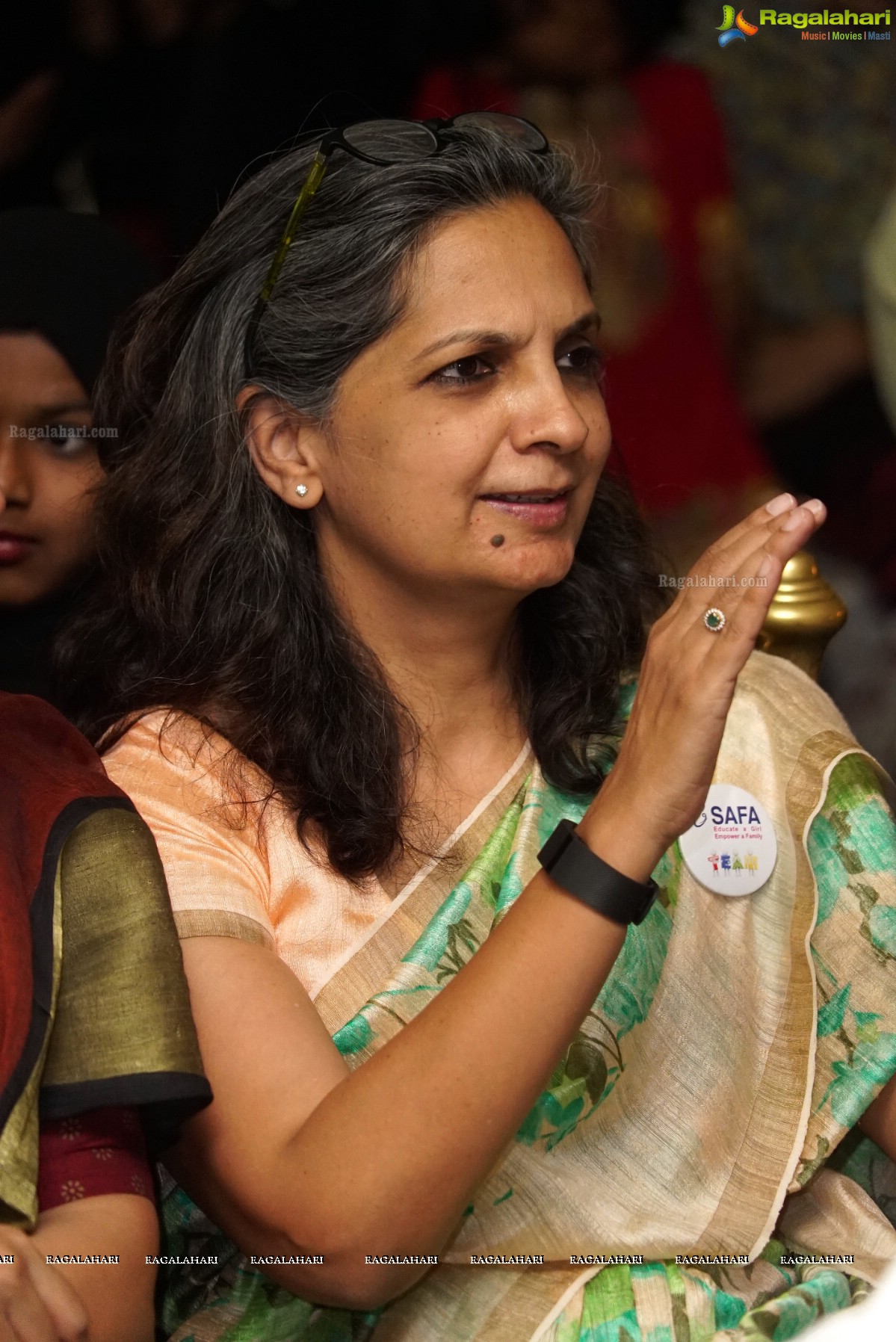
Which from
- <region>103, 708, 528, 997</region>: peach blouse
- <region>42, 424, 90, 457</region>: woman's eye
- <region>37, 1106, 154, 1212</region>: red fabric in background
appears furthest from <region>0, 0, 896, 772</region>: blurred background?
<region>37, 1106, 154, 1212</region>: red fabric in background

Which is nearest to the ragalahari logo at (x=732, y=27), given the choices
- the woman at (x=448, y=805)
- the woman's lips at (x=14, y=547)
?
the woman at (x=448, y=805)

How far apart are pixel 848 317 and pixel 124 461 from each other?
1.36 metres

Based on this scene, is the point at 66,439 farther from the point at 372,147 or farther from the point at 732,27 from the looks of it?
the point at 732,27

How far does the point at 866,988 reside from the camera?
5.40ft

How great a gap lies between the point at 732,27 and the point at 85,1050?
6.41 ft

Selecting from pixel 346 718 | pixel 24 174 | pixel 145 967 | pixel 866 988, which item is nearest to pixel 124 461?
pixel 346 718

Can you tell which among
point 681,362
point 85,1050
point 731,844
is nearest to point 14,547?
point 85,1050

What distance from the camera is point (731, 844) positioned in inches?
66.9

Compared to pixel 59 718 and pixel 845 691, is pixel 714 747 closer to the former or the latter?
pixel 59 718

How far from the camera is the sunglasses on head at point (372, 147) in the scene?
1.62 metres

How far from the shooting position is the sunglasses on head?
1617 millimetres

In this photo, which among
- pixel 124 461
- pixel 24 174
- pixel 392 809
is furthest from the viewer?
pixel 24 174

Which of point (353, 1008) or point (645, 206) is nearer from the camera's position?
point (353, 1008)

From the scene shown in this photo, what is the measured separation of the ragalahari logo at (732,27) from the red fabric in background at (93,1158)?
1952mm
